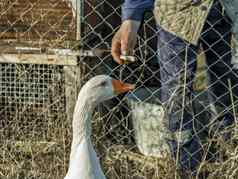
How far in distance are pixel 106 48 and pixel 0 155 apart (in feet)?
3.01

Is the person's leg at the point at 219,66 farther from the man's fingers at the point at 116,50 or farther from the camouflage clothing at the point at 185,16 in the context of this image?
the man's fingers at the point at 116,50

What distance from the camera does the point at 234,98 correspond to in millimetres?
3133

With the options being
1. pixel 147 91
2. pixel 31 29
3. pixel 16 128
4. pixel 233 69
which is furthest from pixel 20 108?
pixel 233 69

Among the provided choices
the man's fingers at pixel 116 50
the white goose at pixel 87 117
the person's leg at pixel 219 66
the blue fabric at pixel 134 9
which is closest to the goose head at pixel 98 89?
the white goose at pixel 87 117

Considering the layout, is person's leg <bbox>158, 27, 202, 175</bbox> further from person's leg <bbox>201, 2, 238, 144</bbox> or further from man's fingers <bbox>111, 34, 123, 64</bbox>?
man's fingers <bbox>111, 34, 123, 64</bbox>

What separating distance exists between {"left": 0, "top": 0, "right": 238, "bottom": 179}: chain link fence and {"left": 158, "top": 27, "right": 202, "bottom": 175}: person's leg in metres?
0.07

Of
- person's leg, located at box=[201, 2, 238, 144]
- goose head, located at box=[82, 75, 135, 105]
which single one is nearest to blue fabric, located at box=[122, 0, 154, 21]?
person's leg, located at box=[201, 2, 238, 144]

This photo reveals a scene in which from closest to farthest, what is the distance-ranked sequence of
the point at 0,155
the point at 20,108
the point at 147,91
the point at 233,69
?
the point at 233,69
the point at 0,155
the point at 20,108
the point at 147,91

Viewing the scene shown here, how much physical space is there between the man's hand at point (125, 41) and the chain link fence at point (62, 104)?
0.43 m

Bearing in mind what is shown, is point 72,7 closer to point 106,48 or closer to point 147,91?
point 106,48

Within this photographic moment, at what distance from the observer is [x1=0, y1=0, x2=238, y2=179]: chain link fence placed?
3230 millimetres

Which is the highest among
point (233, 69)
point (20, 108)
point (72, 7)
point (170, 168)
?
point (72, 7)

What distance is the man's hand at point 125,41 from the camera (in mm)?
2721

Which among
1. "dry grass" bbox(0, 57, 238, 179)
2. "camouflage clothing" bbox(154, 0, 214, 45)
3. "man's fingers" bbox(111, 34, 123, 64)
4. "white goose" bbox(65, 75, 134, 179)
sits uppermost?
"camouflage clothing" bbox(154, 0, 214, 45)
